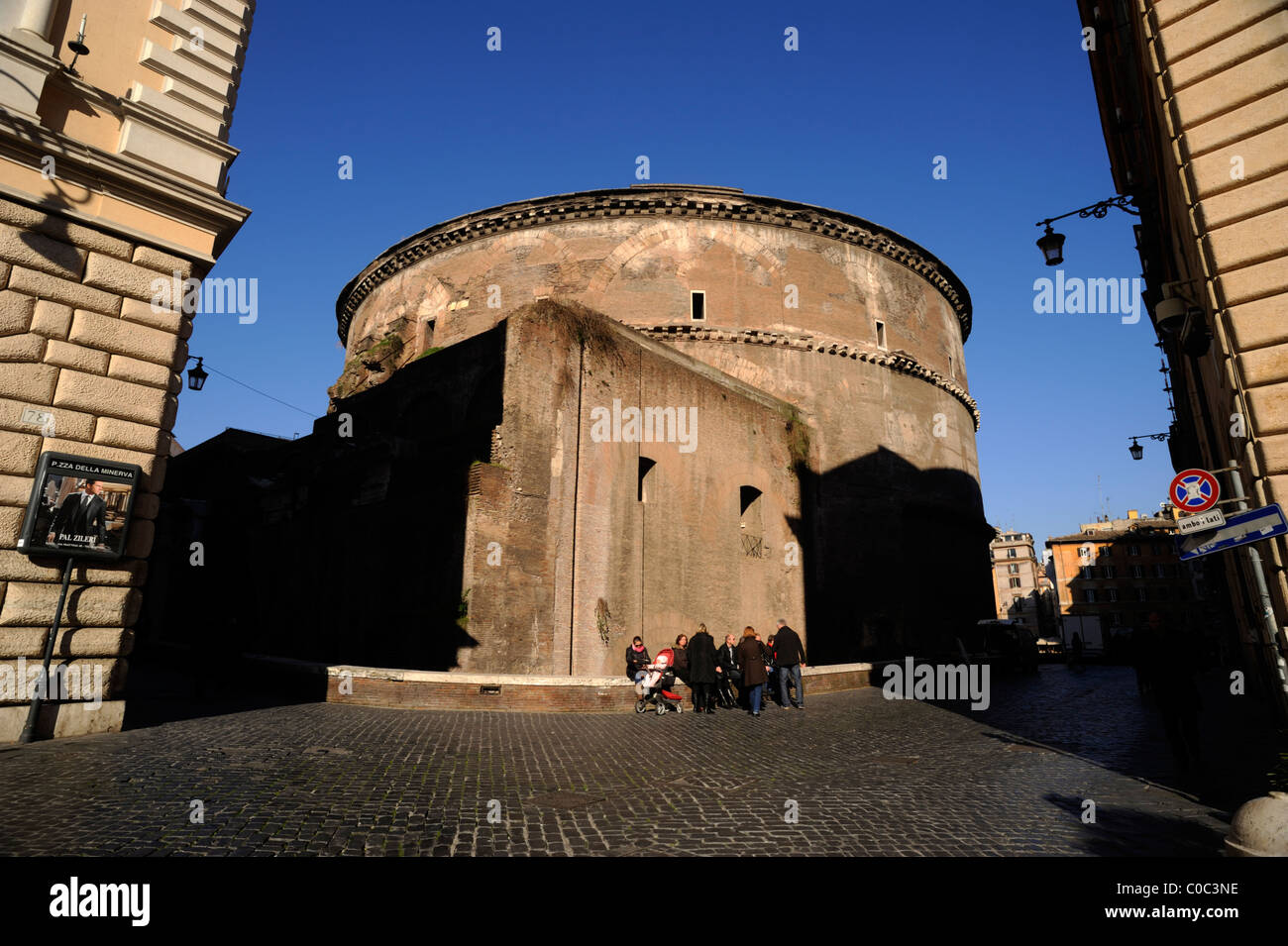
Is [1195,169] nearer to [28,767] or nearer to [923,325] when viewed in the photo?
[28,767]

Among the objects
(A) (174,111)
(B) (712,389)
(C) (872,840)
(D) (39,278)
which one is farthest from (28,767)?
(B) (712,389)

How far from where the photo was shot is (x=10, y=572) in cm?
596

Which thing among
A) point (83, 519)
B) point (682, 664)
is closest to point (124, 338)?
point (83, 519)

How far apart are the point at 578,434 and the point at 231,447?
40.2 feet

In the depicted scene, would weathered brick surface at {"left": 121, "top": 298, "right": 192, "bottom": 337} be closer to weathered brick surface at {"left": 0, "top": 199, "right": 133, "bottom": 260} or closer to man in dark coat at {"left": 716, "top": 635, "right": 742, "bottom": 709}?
weathered brick surface at {"left": 0, "top": 199, "right": 133, "bottom": 260}

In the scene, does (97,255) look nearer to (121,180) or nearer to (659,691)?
(121,180)

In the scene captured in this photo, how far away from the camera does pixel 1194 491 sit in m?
5.24

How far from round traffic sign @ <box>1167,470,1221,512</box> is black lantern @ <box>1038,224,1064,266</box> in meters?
4.19

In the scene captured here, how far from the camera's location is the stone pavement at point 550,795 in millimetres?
3898

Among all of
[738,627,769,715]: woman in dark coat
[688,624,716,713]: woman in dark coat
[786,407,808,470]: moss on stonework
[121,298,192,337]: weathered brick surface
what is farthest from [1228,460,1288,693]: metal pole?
[786,407,808,470]: moss on stonework

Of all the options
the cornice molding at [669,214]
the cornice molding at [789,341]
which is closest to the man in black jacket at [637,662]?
the cornice molding at [789,341]

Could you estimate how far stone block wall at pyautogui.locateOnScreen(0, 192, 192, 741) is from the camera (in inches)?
238

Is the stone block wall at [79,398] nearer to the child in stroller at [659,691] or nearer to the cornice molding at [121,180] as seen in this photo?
the cornice molding at [121,180]

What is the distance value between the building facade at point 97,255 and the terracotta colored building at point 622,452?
196 inches
